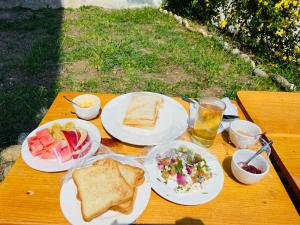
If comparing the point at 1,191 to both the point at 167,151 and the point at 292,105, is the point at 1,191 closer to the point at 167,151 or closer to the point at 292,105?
the point at 167,151

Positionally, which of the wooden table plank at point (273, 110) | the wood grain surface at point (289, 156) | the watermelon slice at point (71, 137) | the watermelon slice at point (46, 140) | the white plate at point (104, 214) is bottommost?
the white plate at point (104, 214)

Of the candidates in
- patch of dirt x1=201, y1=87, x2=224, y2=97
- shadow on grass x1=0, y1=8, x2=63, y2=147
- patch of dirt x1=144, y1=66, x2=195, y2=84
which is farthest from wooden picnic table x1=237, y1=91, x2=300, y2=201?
shadow on grass x1=0, y1=8, x2=63, y2=147

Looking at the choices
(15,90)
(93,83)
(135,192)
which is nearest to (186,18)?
(93,83)

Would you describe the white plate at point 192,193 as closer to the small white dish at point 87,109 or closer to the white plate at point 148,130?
the white plate at point 148,130

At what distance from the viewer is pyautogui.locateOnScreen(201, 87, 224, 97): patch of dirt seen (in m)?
4.62

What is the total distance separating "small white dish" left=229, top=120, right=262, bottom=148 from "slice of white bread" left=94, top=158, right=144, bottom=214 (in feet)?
2.29

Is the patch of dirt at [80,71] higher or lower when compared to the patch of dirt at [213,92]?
lower

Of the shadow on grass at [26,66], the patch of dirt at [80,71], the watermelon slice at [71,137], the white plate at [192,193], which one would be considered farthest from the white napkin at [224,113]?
the patch of dirt at [80,71]

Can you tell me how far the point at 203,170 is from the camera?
1.70 metres

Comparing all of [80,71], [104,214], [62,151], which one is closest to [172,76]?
[80,71]

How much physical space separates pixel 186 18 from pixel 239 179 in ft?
21.0

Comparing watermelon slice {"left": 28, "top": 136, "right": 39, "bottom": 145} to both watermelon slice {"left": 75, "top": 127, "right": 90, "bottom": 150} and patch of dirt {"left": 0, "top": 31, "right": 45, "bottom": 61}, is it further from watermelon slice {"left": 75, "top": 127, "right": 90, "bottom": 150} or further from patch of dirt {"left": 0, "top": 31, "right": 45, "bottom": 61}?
patch of dirt {"left": 0, "top": 31, "right": 45, "bottom": 61}

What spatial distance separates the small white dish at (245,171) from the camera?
1.61 meters

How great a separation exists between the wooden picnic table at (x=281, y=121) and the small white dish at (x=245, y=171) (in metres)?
0.21
